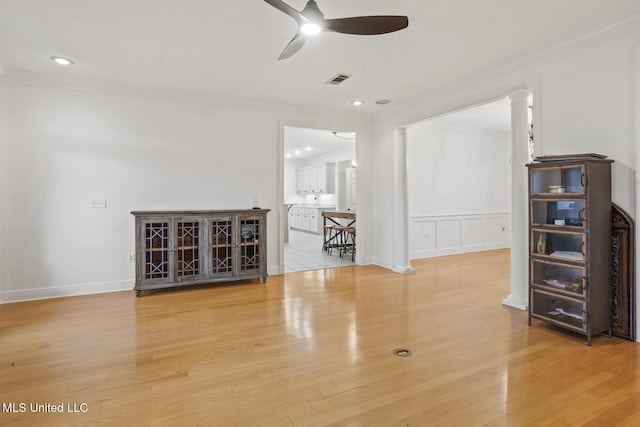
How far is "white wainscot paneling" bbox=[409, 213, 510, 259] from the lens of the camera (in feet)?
21.3

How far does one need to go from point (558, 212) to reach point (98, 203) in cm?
506

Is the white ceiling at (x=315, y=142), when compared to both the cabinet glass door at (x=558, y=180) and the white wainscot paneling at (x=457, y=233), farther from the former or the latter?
the cabinet glass door at (x=558, y=180)

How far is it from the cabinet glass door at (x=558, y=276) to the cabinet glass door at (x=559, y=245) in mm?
76

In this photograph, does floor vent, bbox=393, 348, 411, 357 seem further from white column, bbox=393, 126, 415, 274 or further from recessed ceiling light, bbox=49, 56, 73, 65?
recessed ceiling light, bbox=49, 56, 73, 65

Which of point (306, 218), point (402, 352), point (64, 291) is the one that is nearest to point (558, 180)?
point (402, 352)

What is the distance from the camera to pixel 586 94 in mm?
2986

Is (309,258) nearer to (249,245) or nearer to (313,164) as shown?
(249,245)

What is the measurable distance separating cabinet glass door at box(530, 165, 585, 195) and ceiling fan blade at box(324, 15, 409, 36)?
185 cm

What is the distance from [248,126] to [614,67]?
4153mm

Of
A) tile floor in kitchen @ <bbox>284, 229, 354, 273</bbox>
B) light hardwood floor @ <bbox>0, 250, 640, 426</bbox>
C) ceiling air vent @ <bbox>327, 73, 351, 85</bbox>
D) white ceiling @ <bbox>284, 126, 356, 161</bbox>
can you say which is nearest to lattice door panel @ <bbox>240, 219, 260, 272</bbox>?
light hardwood floor @ <bbox>0, 250, 640, 426</bbox>

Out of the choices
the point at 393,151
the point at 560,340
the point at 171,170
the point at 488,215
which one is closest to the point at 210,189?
the point at 171,170

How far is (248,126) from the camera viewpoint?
4949 millimetres

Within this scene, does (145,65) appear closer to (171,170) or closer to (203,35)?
(203,35)

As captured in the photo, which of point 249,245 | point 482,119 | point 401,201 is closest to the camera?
point 249,245
